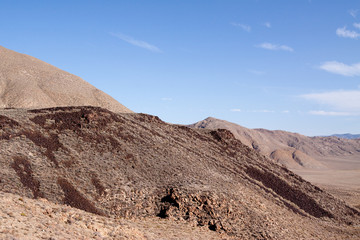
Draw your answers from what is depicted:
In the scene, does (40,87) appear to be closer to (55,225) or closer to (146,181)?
(146,181)

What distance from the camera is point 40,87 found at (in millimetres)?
59219

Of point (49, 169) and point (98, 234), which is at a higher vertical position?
point (49, 169)

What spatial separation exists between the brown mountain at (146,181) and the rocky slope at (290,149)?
89541mm

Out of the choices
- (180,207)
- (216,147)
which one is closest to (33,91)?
(216,147)

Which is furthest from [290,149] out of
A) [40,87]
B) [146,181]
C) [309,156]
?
[146,181]

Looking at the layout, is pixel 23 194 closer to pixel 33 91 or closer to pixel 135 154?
pixel 135 154

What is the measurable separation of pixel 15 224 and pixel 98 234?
10.7 feet

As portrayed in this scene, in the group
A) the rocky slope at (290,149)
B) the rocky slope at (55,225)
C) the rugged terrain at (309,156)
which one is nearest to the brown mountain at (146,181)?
the rocky slope at (55,225)

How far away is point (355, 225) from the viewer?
29.4 meters

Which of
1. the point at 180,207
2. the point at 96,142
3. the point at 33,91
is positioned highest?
the point at 33,91

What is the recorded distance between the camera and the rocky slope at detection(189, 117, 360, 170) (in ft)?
404

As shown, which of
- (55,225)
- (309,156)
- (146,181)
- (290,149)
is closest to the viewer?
(55,225)

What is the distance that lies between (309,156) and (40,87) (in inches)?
4549

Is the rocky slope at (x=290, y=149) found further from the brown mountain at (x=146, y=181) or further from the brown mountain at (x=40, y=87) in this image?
the brown mountain at (x=146, y=181)
